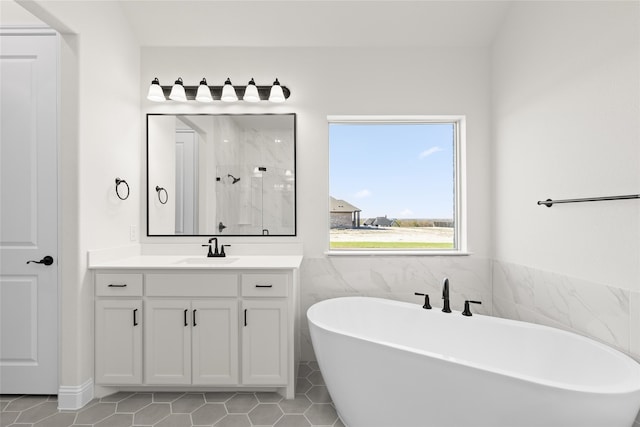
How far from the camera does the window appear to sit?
2750 mm

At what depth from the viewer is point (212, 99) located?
8.29ft

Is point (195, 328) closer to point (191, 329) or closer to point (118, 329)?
point (191, 329)

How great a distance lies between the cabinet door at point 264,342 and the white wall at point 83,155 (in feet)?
3.25

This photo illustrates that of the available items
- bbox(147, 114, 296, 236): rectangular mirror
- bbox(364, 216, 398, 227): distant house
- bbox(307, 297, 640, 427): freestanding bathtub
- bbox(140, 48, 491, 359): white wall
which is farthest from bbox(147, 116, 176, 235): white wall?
bbox(364, 216, 398, 227): distant house

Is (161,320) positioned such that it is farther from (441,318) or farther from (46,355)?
(441,318)

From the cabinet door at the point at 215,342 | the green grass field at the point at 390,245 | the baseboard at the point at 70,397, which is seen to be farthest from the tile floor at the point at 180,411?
the green grass field at the point at 390,245

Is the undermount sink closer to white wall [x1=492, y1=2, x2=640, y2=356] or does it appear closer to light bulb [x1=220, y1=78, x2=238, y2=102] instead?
light bulb [x1=220, y1=78, x2=238, y2=102]

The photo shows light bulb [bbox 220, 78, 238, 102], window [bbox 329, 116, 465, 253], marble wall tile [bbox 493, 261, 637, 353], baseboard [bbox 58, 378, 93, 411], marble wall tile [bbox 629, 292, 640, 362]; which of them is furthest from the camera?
window [bbox 329, 116, 465, 253]

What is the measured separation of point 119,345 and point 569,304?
2.69 m

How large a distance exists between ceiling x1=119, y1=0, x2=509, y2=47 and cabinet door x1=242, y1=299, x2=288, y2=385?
2041mm

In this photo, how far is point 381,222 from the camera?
278cm

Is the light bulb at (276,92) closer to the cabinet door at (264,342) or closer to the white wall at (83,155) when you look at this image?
the white wall at (83,155)

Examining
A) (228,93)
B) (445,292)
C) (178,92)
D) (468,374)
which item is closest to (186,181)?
(178,92)

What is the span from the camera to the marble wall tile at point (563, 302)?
1.50m
